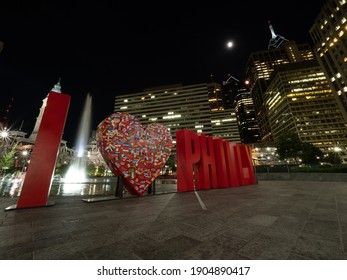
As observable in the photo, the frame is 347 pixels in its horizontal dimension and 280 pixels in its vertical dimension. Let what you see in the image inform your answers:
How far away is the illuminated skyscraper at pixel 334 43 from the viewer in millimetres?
55784

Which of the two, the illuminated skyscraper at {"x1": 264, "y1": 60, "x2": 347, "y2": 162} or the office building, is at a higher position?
the office building

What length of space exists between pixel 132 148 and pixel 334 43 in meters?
94.7

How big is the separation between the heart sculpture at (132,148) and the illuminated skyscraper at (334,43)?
87.9 m

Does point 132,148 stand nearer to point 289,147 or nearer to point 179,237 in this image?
point 179,237

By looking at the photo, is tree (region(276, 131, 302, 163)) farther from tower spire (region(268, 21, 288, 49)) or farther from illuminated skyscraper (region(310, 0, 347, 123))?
tower spire (region(268, 21, 288, 49))

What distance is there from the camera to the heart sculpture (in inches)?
246

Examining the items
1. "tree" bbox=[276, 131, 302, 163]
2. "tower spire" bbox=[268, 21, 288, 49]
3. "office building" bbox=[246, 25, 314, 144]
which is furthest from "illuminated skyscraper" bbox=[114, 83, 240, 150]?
"tower spire" bbox=[268, 21, 288, 49]

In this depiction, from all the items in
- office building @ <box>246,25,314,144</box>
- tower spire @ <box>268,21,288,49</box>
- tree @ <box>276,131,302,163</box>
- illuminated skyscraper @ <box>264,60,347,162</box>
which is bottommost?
tree @ <box>276,131,302,163</box>

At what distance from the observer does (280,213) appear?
3816 mm

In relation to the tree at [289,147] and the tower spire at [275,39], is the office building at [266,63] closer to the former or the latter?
the tower spire at [275,39]

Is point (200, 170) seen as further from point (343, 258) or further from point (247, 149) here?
point (343, 258)

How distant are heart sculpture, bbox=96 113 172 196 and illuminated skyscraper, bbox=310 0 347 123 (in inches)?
3463

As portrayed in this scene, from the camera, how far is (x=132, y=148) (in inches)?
263
